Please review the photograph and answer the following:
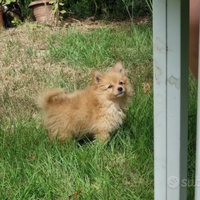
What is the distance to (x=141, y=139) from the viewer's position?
2084mm

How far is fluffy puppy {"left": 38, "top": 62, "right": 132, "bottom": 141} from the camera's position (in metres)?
2.32

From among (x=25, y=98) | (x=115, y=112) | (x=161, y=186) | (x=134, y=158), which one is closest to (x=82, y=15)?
(x=25, y=98)

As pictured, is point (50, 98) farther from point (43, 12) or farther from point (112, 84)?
point (43, 12)

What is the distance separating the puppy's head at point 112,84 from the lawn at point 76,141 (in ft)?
0.70

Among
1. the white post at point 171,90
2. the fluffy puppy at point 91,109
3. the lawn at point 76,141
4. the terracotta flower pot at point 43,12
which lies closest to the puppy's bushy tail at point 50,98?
the fluffy puppy at point 91,109

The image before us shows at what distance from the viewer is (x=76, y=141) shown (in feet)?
7.79

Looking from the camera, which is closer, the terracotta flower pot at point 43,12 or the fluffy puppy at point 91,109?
the fluffy puppy at point 91,109

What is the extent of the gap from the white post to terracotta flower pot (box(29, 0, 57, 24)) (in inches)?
171

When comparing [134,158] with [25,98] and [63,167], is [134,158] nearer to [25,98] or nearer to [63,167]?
[63,167]

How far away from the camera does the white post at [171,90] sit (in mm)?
1009

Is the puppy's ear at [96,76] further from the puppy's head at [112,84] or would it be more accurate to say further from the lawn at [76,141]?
the lawn at [76,141]

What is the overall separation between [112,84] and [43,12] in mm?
3537

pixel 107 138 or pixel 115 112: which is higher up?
pixel 115 112

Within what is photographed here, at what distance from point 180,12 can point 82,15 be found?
5367 mm
